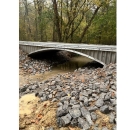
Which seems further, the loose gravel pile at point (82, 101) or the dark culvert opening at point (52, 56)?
the dark culvert opening at point (52, 56)

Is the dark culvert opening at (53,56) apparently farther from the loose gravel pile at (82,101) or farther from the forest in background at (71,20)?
the loose gravel pile at (82,101)

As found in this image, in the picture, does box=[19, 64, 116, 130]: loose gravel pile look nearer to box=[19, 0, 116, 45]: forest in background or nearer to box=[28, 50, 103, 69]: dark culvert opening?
box=[28, 50, 103, 69]: dark culvert opening

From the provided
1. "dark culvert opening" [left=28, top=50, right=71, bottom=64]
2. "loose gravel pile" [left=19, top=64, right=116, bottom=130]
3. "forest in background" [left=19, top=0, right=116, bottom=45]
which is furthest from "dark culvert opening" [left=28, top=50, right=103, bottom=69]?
"loose gravel pile" [left=19, top=64, right=116, bottom=130]

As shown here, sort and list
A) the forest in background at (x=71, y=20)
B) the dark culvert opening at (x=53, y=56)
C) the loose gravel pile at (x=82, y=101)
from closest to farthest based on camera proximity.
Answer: the loose gravel pile at (x=82, y=101) < the forest in background at (x=71, y=20) < the dark culvert opening at (x=53, y=56)

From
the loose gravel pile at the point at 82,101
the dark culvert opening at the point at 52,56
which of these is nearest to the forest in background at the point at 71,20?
the dark culvert opening at the point at 52,56

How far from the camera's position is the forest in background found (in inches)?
339

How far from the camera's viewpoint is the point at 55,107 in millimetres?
3055

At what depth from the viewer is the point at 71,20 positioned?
10031mm

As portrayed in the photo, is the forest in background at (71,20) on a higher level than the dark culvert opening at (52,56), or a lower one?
higher

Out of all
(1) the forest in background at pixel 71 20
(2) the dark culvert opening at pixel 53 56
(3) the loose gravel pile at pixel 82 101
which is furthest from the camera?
(2) the dark culvert opening at pixel 53 56

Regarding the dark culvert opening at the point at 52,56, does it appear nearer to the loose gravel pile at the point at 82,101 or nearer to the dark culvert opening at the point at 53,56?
the dark culvert opening at the point at 53,56

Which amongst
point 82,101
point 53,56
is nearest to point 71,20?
point 53,56

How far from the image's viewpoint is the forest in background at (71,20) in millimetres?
8602

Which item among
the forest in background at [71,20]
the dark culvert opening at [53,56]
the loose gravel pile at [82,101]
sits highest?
the forest in background at [71,20]
